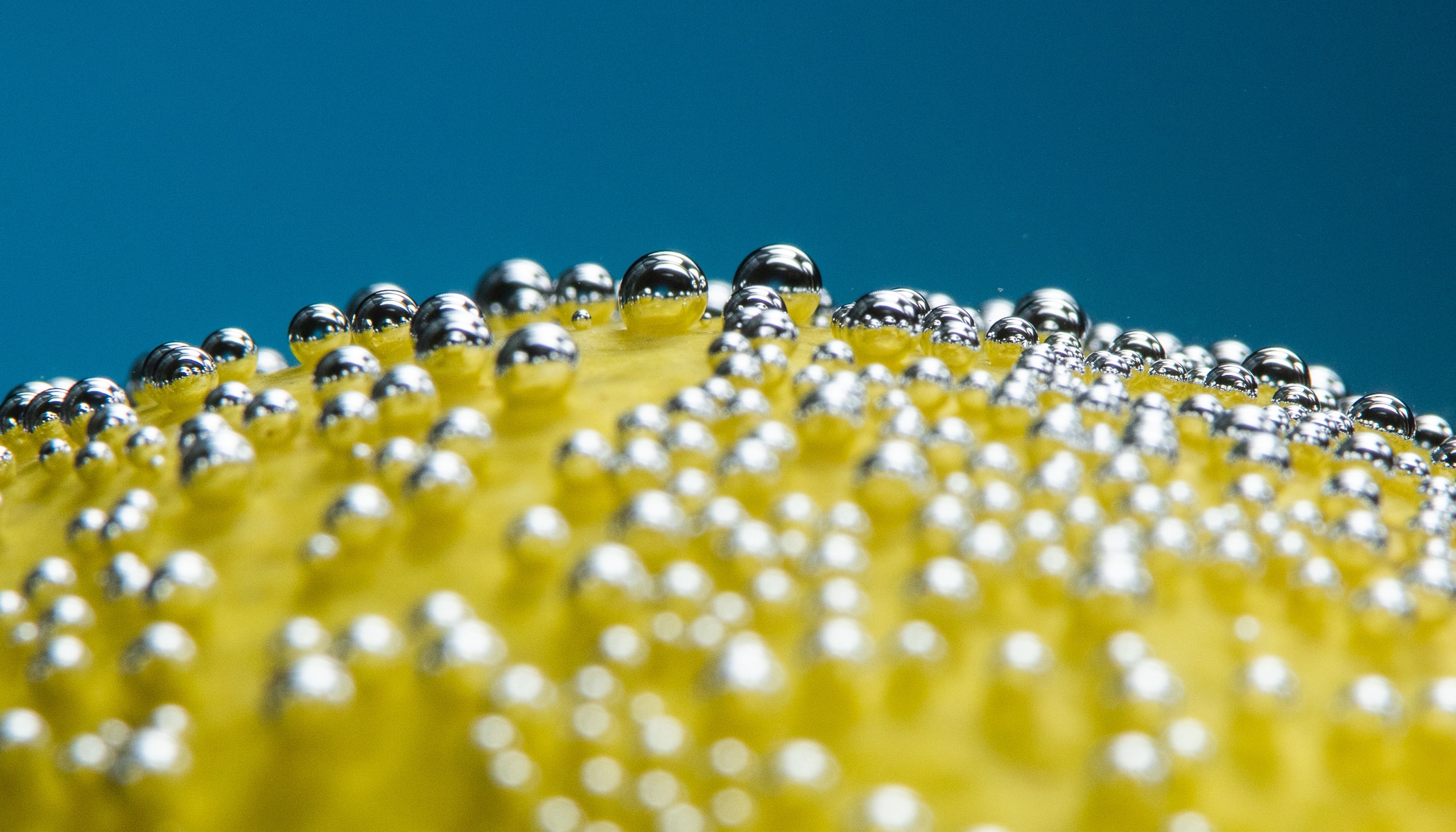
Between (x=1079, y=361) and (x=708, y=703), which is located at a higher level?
(x=1079, y=361)

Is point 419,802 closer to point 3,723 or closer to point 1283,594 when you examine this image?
point 3,723

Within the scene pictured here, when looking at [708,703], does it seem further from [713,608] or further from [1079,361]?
[1079,361]

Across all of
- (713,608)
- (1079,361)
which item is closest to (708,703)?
(713,608)

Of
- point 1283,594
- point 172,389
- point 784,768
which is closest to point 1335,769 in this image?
point 1283,594

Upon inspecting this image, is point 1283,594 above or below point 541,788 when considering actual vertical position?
above

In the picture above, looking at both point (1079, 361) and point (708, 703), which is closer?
point (708, 703)

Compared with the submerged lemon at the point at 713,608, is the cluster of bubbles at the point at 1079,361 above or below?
above

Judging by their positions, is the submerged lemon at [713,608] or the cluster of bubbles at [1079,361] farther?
the cluster of bubbles at [1079,361]

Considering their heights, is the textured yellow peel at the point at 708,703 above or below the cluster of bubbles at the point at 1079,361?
below

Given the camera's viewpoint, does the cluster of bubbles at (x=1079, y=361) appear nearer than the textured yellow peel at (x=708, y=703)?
No
